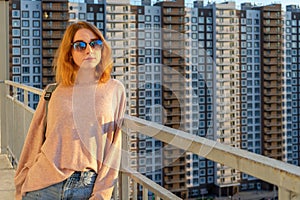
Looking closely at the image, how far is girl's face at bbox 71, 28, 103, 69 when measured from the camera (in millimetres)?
1317

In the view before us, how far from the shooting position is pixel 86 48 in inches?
51.8

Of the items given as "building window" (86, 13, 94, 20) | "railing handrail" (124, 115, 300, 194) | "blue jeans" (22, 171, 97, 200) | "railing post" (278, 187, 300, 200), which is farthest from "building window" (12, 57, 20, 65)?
"railing post" (278, 187, 300, 200)

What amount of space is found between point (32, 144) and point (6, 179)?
6.41 feet

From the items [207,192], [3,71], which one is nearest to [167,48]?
[3,71]

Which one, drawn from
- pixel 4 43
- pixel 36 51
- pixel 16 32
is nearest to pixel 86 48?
pixel 4 43

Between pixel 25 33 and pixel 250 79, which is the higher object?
pixel 25 33

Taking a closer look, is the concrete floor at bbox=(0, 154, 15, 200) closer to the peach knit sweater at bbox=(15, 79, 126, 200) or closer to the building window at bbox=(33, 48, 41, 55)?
the peach knit sweater at bbox=(15, 79, 126, 200)

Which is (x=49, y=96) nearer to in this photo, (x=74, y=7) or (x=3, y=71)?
(x=3, y=71)

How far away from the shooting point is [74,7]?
2011 centimetres

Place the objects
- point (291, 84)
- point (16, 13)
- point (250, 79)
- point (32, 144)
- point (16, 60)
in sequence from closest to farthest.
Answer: point (32, 144), point (16, 60), point (16, 13), point (250, 79), point (291, 84)

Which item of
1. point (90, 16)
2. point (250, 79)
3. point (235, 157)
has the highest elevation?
point (90, 16)

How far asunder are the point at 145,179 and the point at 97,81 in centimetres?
34

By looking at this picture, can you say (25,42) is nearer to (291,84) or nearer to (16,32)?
(16,32)

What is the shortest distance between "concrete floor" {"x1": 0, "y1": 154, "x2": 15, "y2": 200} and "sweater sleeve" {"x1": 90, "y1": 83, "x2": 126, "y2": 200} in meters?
1.64
